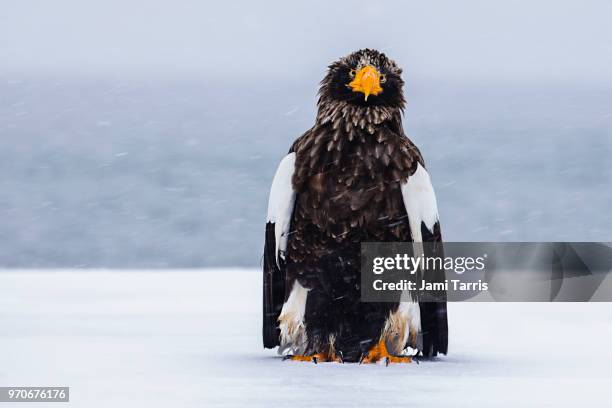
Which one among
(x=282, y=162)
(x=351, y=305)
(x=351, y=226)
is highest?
(x=282, y=162)

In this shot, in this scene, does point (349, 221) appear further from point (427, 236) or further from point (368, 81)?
point (368, 81)

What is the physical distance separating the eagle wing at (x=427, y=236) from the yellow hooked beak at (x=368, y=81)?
473 mm

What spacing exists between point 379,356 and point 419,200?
0.83 metres

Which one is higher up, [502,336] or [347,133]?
[347,133]

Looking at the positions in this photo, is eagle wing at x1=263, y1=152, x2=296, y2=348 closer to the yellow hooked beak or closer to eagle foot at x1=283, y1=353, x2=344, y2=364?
eagle foot at x1=283, y1=353, x2=344, y2=364

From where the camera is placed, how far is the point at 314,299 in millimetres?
5520

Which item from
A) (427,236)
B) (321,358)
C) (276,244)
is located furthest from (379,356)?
(276,244)

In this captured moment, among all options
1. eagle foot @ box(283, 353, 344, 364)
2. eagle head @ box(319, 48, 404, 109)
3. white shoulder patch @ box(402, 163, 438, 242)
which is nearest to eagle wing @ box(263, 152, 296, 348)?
eagle foot @ box(283, 353, 344, 364)

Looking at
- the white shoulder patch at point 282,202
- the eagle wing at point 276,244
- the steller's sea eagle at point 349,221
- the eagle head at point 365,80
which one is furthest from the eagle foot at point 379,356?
the eagle head at point 365,80

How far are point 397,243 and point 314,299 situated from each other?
528mm

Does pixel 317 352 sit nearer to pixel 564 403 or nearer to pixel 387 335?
pixel 387 335

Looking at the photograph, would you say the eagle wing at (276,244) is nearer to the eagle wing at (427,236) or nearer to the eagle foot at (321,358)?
the eagle foot at (321,358)

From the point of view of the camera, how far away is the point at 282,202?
5.55 m

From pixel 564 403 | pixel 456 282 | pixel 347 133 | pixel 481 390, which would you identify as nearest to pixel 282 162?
pixel 347 133
